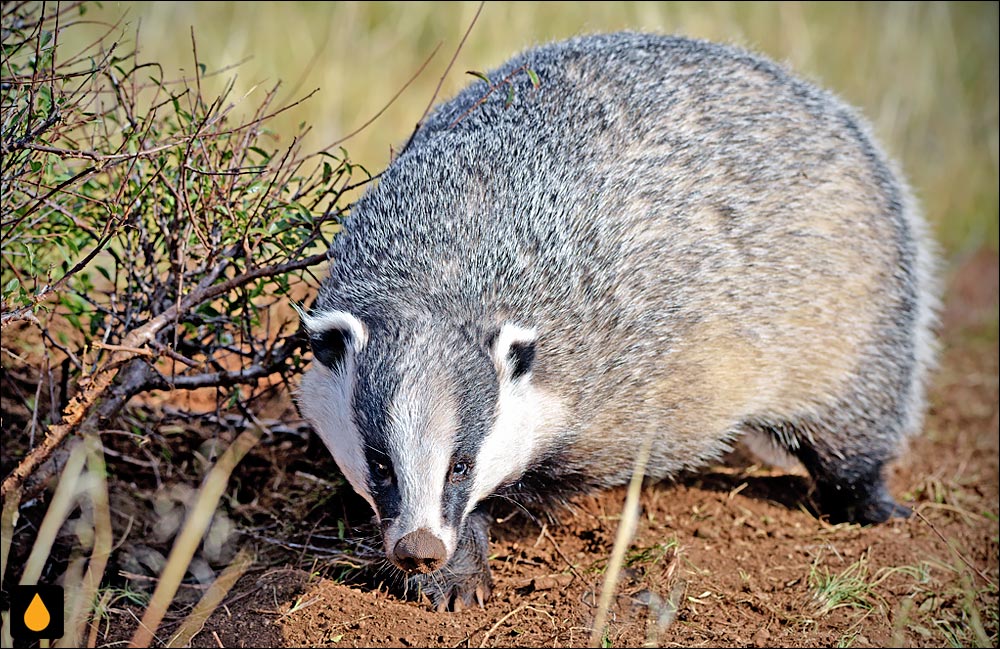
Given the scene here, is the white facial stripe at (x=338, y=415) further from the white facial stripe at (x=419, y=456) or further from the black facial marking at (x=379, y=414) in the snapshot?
the white facial stripe at (x=419, y=456)

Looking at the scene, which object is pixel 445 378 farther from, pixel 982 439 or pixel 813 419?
pixel 982 439

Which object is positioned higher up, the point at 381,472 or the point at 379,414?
the point at 379,414

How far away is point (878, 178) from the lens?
4.53 meters

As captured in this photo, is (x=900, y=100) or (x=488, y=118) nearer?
(x=488, y=118)

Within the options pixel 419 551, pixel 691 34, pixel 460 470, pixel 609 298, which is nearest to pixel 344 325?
pixel 460 470

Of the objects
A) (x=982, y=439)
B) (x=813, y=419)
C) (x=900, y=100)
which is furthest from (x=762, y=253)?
(x=900, y=100)

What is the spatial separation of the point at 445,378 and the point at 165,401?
5.75 feet

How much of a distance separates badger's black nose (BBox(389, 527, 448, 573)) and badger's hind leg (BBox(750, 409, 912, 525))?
1801mm

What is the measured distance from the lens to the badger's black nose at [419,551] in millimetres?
3031

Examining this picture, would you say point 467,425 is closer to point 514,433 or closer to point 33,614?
point 514,433

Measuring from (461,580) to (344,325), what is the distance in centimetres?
100

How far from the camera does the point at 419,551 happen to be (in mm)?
3025

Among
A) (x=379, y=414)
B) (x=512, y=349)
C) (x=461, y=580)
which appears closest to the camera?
(x=379, y=414)

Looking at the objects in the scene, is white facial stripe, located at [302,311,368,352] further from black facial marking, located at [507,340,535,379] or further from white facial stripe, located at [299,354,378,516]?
black facial marking, located at [507,340,535,379]
